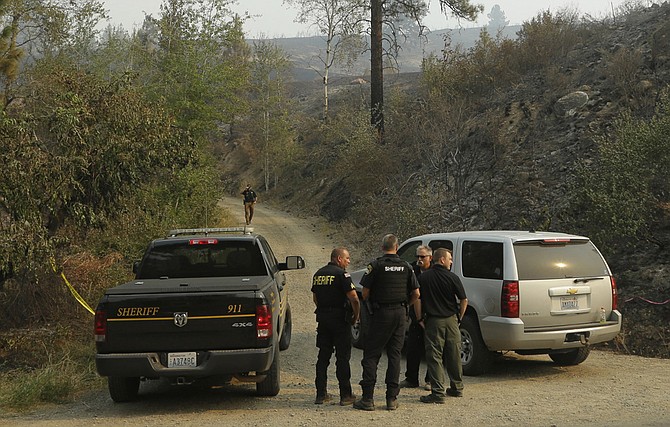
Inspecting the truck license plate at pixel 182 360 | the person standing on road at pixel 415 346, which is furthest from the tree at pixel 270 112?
the truck license plate at pixel 182 360

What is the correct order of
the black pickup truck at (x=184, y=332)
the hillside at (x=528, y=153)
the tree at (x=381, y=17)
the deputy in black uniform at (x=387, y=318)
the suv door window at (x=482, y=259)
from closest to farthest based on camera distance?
the black pickup truck at (x=184, y=332) < the deputy in black uniform at (x=387, y=318) < the suv door window at (x=482, y=259) < the hillside at (x=528, y=153) < the tree at (x=381, y=17)

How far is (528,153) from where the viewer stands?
2114 centimetres

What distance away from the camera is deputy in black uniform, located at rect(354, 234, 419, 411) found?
764 cm

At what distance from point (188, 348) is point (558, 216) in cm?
1128

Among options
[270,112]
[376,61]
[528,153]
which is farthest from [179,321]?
[270,112]

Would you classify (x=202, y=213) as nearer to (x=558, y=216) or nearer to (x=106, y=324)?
(x=558, y=216)

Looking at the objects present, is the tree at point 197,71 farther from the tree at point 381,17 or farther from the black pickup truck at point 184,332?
the black pickup truck at point 184,332

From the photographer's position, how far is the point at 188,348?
7344 millimetres

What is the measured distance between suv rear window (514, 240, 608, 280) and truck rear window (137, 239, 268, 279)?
344cm

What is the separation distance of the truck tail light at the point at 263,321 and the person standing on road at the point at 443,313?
70.7 inches

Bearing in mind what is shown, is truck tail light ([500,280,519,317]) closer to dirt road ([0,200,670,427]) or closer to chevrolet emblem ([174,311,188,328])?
dirt road ([0,200,670,427])

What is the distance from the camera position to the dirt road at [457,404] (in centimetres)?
712

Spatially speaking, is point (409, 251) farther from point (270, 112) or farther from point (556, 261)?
point (270, 112)

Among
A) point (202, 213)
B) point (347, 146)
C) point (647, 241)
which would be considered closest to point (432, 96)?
point (347, 146)
